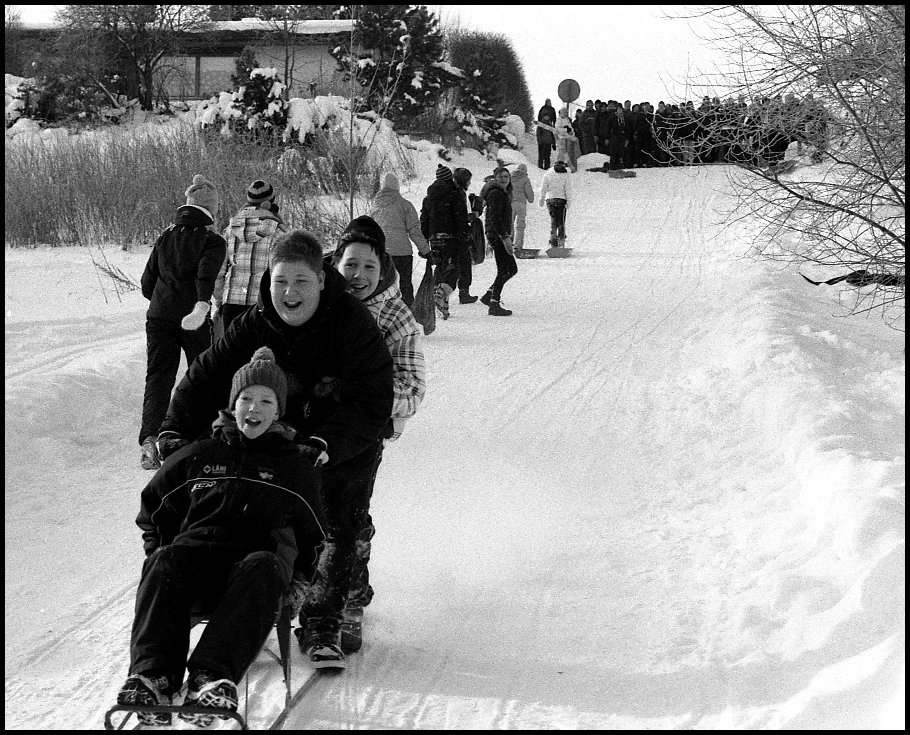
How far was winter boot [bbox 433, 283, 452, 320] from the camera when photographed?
38.1ft

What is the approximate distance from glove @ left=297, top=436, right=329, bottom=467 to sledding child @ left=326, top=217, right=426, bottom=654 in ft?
1.42

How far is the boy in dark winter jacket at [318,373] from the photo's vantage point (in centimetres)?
417

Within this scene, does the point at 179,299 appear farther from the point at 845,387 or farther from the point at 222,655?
the point at 845,387

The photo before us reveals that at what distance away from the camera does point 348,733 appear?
3697 millimetres

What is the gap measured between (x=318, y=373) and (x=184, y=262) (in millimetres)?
2831

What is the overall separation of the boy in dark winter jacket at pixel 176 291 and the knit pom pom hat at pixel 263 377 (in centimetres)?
279

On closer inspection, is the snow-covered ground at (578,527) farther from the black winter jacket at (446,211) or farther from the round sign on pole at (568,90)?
the round sign on pole at (568,90)

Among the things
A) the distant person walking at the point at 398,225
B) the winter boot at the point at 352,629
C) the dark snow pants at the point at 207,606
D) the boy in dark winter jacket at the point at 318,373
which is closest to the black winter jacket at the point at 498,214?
the distant person walking at the point at 398,225

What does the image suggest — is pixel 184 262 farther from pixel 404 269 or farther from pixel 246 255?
pixel 404 269

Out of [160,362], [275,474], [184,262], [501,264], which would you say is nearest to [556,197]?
[501,264]

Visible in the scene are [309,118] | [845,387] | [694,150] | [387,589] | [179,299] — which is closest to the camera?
[387,589]

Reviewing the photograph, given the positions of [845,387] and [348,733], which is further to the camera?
[845,387]

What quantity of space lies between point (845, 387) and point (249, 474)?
578cm

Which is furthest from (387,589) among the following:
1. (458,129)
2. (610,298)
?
(458,129)
